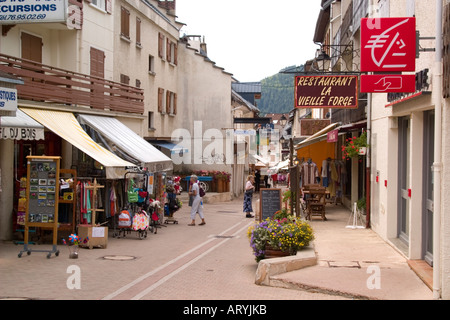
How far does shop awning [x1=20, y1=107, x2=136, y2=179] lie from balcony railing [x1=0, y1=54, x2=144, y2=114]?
0.50m

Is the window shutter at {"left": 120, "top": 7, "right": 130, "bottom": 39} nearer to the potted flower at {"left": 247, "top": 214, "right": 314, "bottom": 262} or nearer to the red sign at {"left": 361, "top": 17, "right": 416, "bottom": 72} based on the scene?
the potted flower at {"left": 247, "top": 214, "right": 314, "bottom": 262}

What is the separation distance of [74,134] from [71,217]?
244cm

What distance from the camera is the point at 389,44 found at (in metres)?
9.52

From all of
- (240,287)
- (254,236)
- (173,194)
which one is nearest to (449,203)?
(240,287)

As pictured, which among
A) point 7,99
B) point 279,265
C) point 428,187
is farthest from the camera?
point 7,99

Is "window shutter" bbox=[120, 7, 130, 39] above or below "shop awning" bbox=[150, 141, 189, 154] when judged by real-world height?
above

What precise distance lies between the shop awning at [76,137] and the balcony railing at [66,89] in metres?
0.50

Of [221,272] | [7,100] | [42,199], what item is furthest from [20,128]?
[221,272]

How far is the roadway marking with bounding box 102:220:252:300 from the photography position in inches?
387

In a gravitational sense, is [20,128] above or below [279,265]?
above

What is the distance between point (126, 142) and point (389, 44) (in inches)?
459

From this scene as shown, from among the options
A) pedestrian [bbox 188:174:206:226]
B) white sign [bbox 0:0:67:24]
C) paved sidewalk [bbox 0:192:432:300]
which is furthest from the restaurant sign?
pedestrian [bbox 188:174:206:226]

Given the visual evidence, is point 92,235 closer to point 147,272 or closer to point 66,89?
point 147,272

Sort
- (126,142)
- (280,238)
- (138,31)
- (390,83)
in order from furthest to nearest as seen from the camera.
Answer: (138,31)
(126,142)
(280,238)
(390,83)
